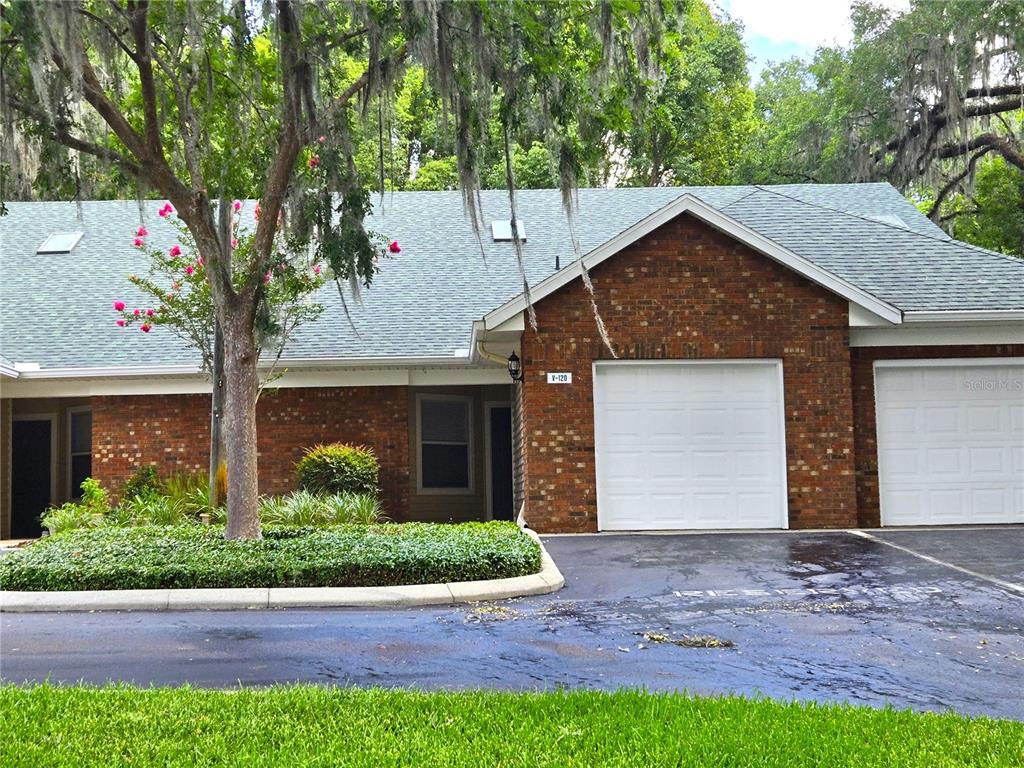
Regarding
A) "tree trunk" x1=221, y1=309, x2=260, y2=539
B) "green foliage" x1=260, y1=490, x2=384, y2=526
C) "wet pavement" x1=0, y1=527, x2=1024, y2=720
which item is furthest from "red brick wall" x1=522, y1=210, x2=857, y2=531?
"tree trunk" x1=221, y1=309, x2=260, y2=539

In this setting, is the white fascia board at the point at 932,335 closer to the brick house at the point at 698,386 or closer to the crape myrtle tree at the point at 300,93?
the brick house at the point at 698,386

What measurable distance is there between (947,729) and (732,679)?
4.68ft

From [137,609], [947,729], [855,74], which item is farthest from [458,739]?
[855,74]

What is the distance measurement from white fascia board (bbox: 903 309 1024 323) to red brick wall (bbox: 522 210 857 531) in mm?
915

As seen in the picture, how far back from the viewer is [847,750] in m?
4.79

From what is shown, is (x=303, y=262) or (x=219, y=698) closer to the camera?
(x=219, y=698)

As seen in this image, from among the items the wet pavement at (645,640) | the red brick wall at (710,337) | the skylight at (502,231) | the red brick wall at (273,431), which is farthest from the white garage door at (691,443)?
the skylight at (502,231)

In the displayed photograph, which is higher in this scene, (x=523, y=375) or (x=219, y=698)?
(x=523, y=375)

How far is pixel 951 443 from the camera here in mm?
14172

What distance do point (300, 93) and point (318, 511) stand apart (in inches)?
A: 238

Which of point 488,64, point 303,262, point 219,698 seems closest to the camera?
point 219,698

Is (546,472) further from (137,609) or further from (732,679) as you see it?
(732,679)

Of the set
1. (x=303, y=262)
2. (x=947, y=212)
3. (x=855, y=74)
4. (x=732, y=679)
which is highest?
(x=855, y=74)

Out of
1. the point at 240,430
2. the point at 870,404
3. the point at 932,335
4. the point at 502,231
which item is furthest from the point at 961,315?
the point at 240,430
